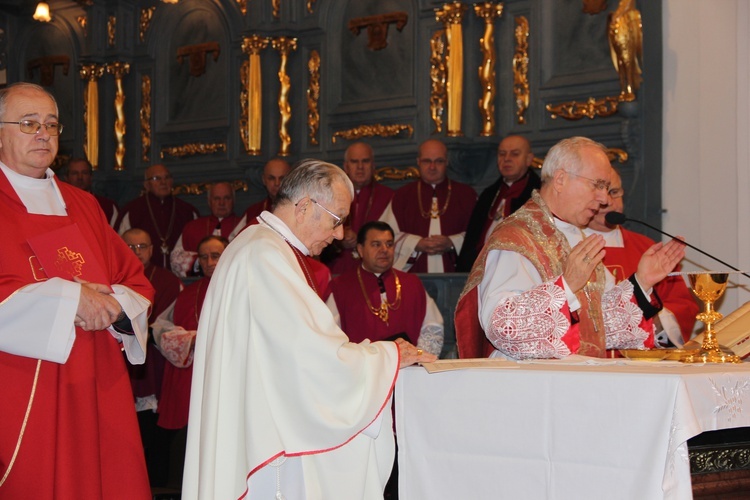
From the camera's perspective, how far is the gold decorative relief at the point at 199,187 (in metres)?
11.5

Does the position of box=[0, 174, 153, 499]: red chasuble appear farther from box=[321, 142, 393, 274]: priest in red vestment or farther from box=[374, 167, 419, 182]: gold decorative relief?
box=[374, 167, 419, 182]: gold decorative relief

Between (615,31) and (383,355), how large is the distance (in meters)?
5.44

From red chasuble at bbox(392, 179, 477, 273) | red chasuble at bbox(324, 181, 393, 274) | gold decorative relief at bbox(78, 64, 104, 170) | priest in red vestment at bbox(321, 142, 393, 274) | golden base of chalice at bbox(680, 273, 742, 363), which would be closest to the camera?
golden base of chalice at bbox(680, 273, 742, 363)

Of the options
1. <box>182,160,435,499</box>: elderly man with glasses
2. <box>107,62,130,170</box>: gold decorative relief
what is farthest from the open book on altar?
<box>107,62,130,170</box>: gold decorative relief

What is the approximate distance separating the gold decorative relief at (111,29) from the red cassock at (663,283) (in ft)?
26.0

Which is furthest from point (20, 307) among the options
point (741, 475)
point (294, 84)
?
point (294, 84)

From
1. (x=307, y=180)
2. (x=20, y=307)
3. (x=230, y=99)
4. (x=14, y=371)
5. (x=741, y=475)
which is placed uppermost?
(x=230, y=99)

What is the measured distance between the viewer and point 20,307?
3988 millimetres

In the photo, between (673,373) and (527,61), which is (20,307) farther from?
(527,61)

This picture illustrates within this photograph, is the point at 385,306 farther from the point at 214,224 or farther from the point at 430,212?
the point at 214,224

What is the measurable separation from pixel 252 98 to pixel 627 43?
14.4ft

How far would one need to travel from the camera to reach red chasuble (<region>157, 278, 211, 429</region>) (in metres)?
7.41

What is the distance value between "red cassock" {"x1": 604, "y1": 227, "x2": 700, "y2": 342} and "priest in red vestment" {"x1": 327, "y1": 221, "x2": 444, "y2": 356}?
147 centimetres

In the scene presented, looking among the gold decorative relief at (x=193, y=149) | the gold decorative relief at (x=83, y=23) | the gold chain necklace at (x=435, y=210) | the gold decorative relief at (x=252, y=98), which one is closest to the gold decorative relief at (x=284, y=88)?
the gold decorative relief at (x=252, y=98)
